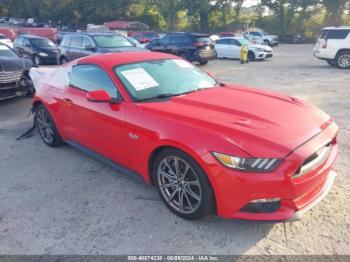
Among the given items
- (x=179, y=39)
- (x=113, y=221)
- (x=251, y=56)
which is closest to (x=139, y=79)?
(x=113, y=221)

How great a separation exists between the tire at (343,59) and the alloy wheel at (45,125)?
13725 millimetres

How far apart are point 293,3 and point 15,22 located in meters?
52.4

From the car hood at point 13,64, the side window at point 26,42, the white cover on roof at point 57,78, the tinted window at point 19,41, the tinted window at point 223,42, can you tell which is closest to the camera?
the white cover on roof at point 57,78

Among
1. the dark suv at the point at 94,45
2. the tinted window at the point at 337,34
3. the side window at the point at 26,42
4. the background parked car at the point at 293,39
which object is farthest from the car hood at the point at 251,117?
the background parked car at the point at 293,39

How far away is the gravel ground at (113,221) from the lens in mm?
2875

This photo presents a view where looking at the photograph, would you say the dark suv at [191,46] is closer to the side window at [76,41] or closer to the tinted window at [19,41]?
the side window at [76,41]

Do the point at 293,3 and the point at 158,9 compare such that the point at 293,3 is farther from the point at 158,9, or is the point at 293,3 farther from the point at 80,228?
the point at 80,228

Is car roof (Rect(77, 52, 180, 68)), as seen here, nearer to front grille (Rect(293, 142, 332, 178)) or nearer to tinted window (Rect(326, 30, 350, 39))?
front grille (Rect(293, 142, 332, 178))

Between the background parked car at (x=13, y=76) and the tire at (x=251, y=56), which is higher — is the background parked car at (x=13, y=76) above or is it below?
above

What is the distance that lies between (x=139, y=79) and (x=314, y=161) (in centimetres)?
209

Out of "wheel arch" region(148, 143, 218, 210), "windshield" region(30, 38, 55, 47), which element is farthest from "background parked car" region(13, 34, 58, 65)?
"wheel arch" region(148, 143, 218, 210)

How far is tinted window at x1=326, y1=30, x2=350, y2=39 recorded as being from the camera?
1424cm

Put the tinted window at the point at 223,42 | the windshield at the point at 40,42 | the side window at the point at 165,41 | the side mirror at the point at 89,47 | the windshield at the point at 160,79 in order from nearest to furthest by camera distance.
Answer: the windshield at the point at 160,79 → the side mirror at the point at 89,47 → the windshield at the point at 40,42 → the side window at the point at 165,41 → the tinted window at the point at 223,42

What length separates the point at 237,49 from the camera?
19.4 m
